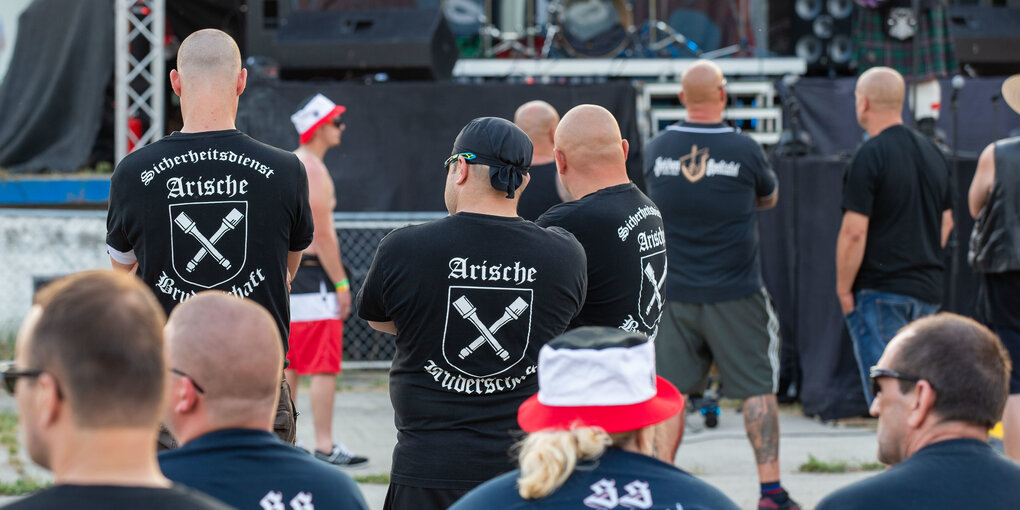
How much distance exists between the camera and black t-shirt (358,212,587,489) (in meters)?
3.25

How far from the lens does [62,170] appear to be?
10492 mm

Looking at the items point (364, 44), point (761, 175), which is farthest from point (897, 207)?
point (364, 44)

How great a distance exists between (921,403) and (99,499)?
1613mm

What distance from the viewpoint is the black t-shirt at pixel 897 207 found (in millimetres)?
5707

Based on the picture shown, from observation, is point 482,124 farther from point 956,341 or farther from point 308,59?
point 308,59

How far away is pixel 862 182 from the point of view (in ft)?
18.7

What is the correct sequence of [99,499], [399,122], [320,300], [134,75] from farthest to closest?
[134,75] → [399,122] → [320,300] → [99,499]

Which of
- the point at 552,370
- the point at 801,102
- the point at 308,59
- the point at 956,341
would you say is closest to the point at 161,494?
the point at 552,370

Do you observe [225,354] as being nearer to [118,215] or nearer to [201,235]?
[201,235]

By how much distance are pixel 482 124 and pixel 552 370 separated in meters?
1.30

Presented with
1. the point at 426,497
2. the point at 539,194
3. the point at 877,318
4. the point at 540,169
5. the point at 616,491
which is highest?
the point at 540,169

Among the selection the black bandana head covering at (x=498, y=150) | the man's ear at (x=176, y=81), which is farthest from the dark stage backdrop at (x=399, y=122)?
the black bandana head covering at (x=498, y=150)

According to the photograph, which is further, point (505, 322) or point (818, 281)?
point (818, 281)

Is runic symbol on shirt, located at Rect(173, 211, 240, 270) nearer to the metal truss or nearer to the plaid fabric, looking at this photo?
the metal truss
